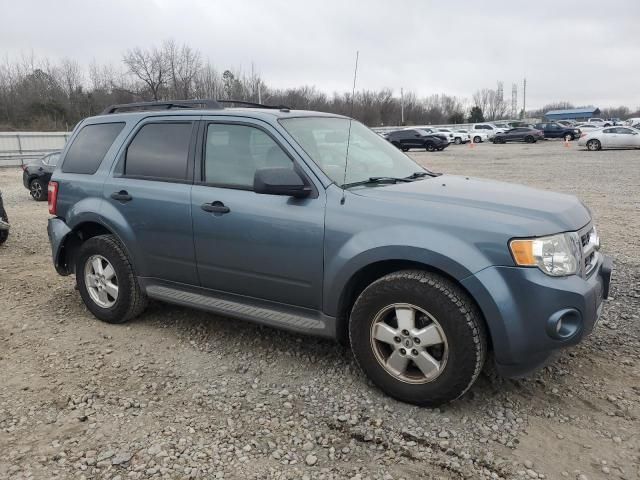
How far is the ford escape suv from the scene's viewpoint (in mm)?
2992

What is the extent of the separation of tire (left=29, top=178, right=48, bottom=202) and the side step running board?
10.7 meters

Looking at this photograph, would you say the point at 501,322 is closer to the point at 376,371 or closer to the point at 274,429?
the point at 376,371

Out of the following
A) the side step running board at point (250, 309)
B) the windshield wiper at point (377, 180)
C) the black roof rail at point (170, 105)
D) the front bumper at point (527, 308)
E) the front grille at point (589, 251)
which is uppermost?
the black roof rail at point (170, 105)

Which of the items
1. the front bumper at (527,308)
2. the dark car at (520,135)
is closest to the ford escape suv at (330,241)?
the front bumper at (527,308)

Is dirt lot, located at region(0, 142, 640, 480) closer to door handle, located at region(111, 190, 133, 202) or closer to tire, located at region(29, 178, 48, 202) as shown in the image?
door handle, located at region(111, 190, 133, 202)

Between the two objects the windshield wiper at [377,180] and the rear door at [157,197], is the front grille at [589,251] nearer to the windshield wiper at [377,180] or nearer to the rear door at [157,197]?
the windshield wiper at [377,180]

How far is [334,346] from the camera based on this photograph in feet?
13.9

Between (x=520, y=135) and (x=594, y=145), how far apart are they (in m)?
12.9

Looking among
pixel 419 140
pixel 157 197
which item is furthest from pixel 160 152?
pixel 419 140

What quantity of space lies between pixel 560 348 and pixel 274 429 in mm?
1724

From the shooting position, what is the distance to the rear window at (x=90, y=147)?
15.6 ft

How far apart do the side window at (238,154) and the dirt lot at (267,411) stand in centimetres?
136

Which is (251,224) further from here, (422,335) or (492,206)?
(492,206)

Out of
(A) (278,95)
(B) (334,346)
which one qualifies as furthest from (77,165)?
(A) (278,95)
